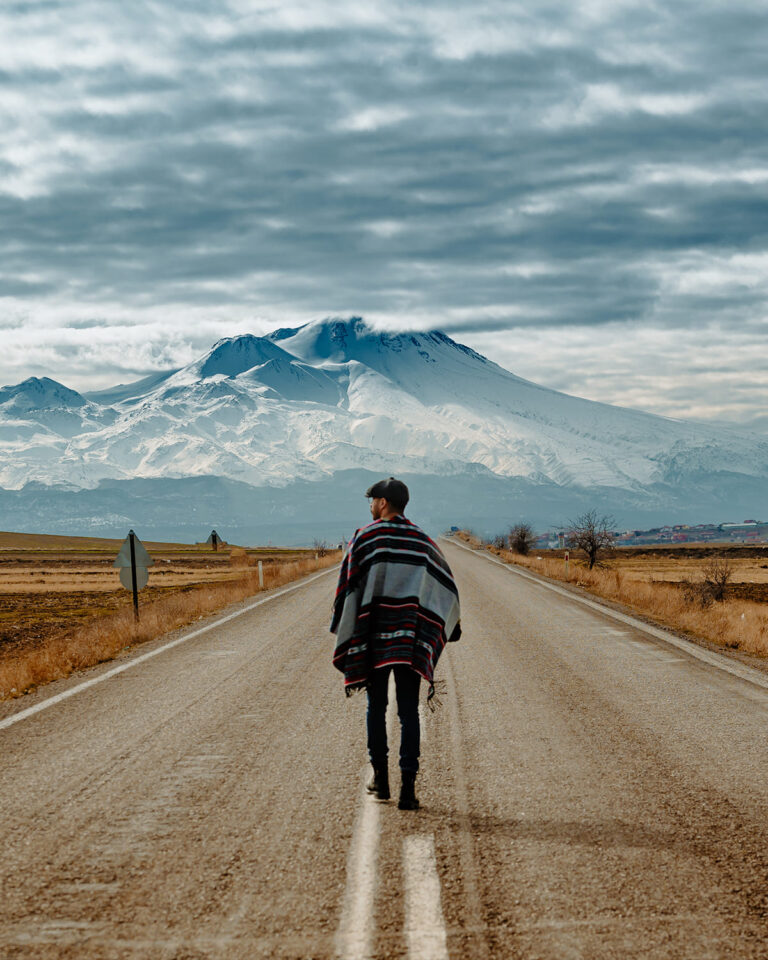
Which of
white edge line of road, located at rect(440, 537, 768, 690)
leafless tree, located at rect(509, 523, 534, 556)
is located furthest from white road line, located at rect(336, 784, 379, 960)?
leafless tree, located at rect(509, 523, 534, 556)

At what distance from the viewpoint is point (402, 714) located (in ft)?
19.6

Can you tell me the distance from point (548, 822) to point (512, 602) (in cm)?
1757

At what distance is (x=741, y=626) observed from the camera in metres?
16.8

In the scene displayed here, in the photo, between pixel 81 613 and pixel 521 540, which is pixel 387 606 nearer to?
pixel 81 613

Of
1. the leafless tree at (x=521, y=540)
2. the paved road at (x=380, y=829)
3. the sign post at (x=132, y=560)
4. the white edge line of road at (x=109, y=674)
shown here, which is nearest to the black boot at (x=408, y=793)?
the paved road at (x=380, y=829)

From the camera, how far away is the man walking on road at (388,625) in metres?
5.89

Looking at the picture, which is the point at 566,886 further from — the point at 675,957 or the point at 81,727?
the point at 81,727

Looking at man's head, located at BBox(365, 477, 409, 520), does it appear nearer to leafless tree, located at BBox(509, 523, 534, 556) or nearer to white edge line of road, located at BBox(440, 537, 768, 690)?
white edge line of road, located at BBox(440, 537, 768, 690)

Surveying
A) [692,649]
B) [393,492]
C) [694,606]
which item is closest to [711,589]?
[694,606]

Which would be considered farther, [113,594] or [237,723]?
[113,594]

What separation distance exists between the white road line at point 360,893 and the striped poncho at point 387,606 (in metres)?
0.82

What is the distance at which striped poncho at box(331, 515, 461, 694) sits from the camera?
5910mm

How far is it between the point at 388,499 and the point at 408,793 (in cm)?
174

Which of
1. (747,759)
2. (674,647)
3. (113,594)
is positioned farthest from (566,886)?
(113,594)
